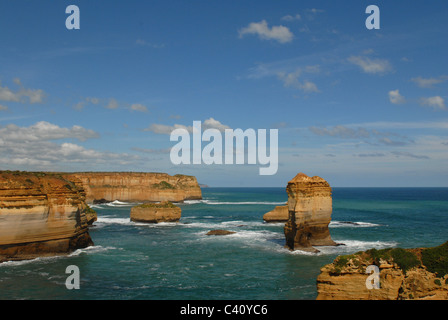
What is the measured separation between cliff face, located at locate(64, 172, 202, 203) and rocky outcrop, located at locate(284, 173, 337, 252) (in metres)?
90.5

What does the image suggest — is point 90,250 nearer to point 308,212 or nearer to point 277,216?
point 308,212

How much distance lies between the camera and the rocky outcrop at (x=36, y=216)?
32.6 m

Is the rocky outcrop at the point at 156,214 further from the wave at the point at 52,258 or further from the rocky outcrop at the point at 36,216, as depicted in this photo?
the rocky outcrop at the point at 36,216

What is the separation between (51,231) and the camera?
35.2 meters

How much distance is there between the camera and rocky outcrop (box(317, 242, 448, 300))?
55.9 ft

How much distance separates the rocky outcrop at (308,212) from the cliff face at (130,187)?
297ft

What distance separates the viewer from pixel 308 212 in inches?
1559

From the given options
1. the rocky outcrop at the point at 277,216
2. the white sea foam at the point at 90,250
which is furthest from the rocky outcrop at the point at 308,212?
the rocky outcrop at the point at 277,216

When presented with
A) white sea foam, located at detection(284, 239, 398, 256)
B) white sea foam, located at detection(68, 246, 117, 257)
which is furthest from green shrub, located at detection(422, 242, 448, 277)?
white sea foam, located at detection(68, 246, 117, 257)
